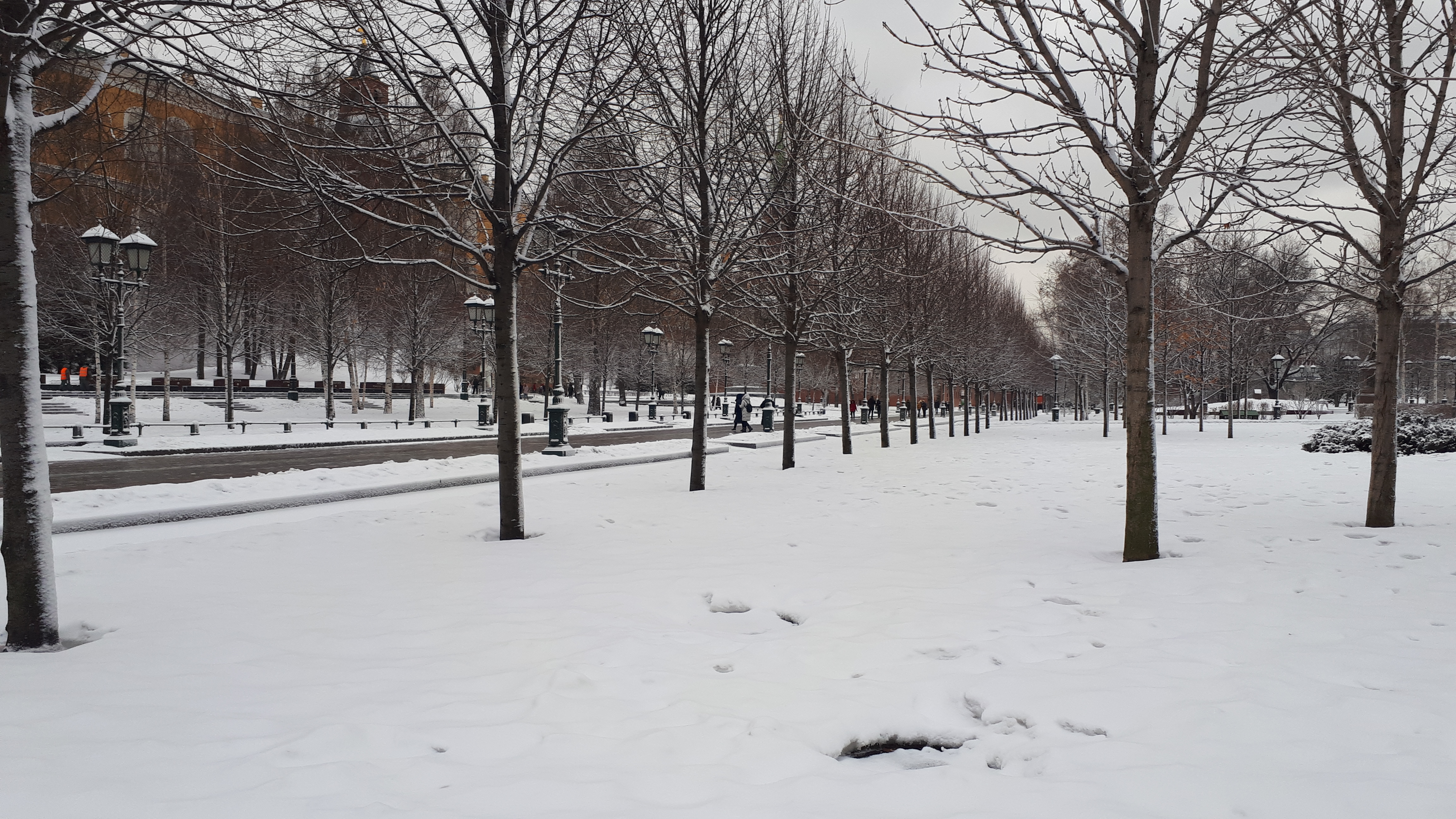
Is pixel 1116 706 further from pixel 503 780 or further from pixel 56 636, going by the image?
pixel 56 636

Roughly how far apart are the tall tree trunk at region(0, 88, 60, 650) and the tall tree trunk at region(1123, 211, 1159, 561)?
7.22 m

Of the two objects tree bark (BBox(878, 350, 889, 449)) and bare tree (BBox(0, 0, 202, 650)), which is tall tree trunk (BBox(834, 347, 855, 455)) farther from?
bare tree (BBox(0, 0, 202, 650))

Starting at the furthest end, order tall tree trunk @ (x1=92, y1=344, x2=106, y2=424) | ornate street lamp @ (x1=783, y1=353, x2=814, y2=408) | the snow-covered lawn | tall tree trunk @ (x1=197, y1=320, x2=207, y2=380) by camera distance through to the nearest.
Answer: tall tree trunk @ (x1=197, y1=320, x2=207, y2=380) < tall tree trunk @ (x1=92, y1=344, x2=106, y2=424) < ornate street lamp @ (x1=783, y1=353, x2=814, y2=408) < the snow-covered lawn

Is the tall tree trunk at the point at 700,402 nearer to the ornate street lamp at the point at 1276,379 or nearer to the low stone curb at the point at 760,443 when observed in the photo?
the low stone curb at the point at 760,443

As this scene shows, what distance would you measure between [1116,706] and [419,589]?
177 inches

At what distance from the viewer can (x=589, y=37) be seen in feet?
23.7

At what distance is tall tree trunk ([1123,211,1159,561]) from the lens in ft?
19.0

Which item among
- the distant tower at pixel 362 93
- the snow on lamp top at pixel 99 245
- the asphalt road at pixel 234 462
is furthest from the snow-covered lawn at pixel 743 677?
the snow on lamp top at pixel 99 245

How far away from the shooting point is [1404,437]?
614 inches

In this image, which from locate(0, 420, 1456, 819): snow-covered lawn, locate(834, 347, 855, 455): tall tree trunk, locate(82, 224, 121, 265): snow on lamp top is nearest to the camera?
locate(0, 420, 1456, 819): snow-covered lawn

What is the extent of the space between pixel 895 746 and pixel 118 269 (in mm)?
22711

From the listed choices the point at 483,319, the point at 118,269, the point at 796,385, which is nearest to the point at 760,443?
the point at 483,319

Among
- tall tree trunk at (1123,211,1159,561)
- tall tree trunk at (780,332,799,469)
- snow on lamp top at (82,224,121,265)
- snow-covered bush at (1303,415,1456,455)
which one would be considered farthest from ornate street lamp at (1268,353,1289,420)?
snow on lamp top at (82,224,121,265)

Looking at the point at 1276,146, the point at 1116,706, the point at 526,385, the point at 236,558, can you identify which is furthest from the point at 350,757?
the point at 526,385
